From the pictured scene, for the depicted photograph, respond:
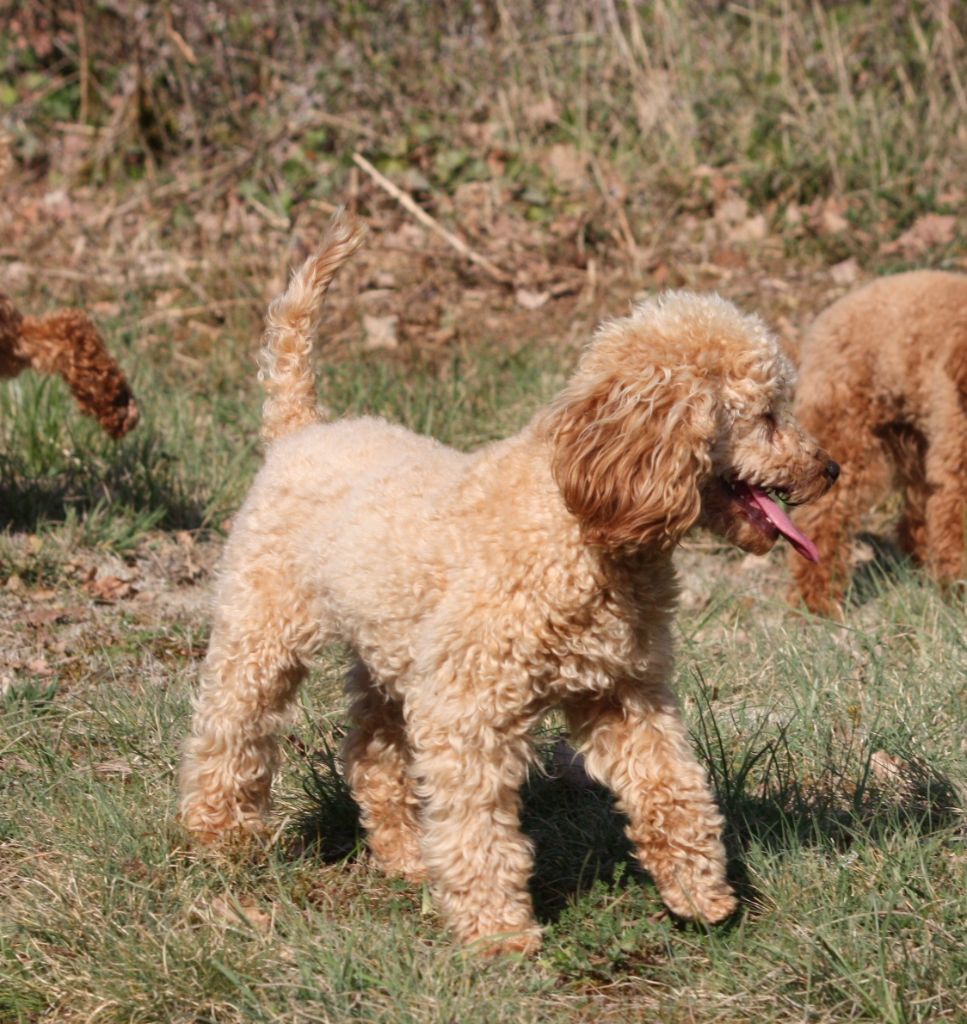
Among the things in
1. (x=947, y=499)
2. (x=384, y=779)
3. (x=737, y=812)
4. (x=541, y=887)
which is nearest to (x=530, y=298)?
(x=947, y=499)

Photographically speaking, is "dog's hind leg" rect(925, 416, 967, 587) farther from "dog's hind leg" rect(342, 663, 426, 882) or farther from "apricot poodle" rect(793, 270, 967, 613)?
"dog's hind leg" rect(342, 663, 426, 882)

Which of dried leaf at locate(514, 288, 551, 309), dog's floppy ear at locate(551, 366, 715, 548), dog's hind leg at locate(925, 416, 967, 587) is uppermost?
dog's floppy ear at locate(551, 366, 715, 548)

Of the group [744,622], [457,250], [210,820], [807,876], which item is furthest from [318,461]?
[457,250]

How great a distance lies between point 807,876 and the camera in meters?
3.33

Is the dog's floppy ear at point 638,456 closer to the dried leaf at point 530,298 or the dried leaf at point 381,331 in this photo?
the dried leaf at point 381,331

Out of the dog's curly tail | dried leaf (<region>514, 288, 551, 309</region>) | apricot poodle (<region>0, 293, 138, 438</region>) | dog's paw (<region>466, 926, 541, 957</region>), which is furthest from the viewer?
dried leaf (<region>514, 288, 551, 309</region>)

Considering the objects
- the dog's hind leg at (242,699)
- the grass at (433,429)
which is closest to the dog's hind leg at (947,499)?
the grass at (433,429)

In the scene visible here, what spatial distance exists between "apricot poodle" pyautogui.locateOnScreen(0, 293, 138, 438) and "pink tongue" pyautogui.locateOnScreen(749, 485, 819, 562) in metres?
3.80

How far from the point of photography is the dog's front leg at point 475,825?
10.2 ft

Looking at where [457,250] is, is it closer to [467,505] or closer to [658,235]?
[658,235]

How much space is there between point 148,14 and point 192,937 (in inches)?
337

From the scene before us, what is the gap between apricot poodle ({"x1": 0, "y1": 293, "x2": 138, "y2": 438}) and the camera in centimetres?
624

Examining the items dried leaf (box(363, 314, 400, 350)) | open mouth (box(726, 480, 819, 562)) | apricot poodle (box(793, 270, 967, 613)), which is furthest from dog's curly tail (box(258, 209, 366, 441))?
dried leaf (box(363, 314, 400, 350))

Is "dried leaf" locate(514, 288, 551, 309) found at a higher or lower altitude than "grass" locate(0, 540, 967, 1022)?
higher
